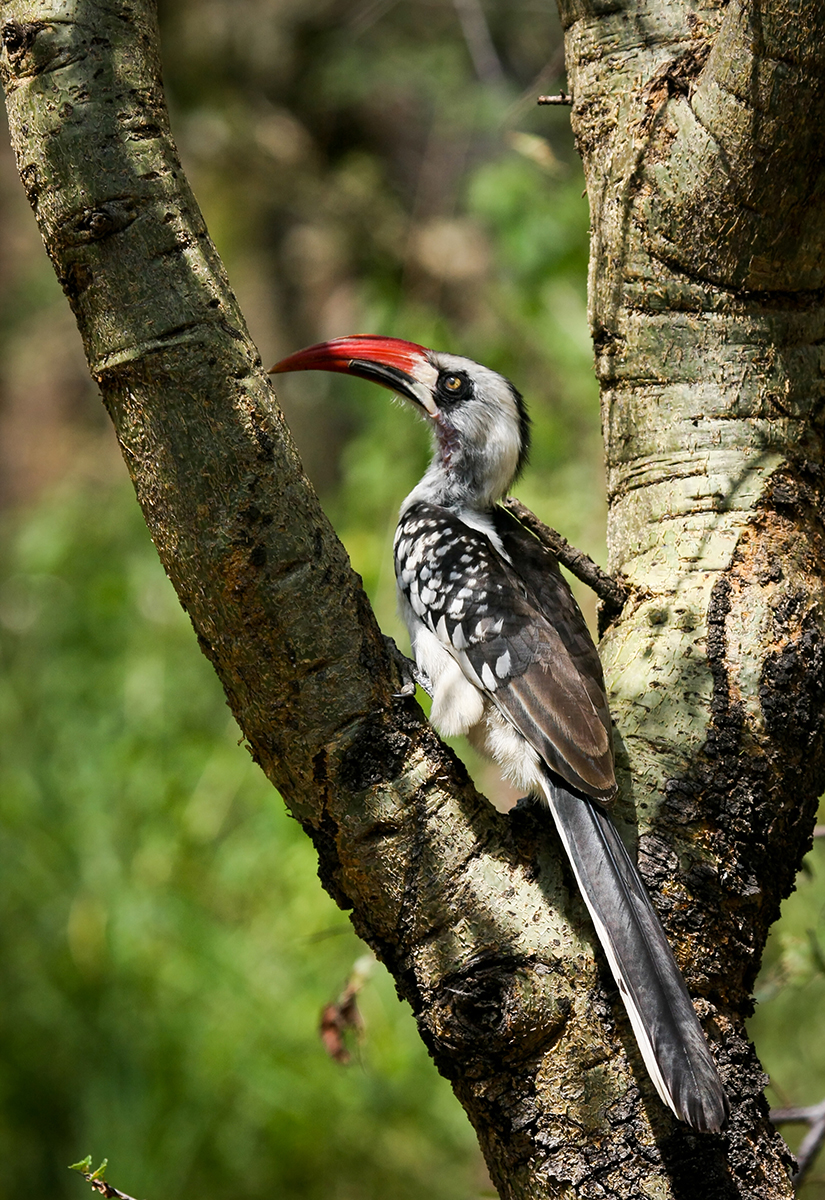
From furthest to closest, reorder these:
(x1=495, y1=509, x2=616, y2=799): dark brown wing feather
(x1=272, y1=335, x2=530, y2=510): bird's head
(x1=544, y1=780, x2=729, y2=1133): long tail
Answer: (x1=272, y1=335, x2=530, y2=510): bird's head
(x1=495, y1=509, x2=616, y2=799): dark brown wing feather
(x1=544, y1=780, x2=729, y2=1133): long tail

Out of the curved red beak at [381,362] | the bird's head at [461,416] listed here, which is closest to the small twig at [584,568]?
the curved red beak at [381,362]

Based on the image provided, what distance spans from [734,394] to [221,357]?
1.05 m

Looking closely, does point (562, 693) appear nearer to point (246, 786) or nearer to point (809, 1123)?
point (809, 1123)

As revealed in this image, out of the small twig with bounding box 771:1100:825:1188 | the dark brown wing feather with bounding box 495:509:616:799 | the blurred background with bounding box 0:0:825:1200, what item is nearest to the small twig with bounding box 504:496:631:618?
the dark brown wing feather with bounding box 495:509:616:799

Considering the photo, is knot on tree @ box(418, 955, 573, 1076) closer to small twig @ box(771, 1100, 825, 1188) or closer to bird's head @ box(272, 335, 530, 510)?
small twig @ box(771, 1100, 825, 1188)

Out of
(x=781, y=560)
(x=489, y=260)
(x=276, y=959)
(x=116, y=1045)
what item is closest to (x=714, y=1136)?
(x=781, y=560)

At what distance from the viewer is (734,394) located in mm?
2150

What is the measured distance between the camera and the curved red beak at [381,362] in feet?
9.97

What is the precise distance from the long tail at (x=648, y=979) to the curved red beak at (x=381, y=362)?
1.63 m

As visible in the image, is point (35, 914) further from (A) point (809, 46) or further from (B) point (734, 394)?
(A) point (809, 46)

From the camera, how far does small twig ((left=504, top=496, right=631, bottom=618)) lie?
7.19 ft

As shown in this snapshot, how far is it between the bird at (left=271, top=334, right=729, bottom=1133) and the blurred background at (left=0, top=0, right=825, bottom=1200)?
69 cm

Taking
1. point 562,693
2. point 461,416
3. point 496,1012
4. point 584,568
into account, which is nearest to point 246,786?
point 461,416

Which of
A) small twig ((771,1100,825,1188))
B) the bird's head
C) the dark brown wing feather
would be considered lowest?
small twig ((771,1100,825,1188))
